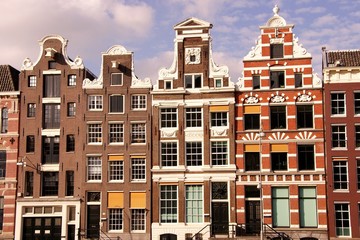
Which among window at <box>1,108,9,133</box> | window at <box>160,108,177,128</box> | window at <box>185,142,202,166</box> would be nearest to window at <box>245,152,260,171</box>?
window at <box>185,142,202,166</box>

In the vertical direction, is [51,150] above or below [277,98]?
below

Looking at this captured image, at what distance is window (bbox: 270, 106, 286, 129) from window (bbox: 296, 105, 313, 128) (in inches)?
40.5

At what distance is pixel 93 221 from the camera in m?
44.8

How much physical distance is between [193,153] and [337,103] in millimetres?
11323

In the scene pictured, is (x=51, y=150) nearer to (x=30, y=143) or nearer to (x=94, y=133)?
(x=30, y=143)

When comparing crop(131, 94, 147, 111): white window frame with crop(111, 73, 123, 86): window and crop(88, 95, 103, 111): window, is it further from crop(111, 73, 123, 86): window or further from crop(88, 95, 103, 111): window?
crop(88, 95, 103, 111): window

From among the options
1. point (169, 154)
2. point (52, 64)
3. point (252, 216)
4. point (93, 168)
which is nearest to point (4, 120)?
point (52, 64)

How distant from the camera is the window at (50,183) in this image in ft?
150

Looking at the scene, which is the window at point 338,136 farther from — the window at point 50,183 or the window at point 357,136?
the window at point 50,183

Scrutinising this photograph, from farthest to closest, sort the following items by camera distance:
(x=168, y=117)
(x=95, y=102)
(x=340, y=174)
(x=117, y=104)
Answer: (x=95, y=102) < (x=117, y=104) < (x=168, y=117) < (x=340, y=174)

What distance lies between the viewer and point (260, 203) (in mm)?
42500

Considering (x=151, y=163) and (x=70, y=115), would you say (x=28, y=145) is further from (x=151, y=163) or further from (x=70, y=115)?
(x=151, y=163)

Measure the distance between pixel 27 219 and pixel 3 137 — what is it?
266 inches

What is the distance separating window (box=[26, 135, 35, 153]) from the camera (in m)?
46.3
